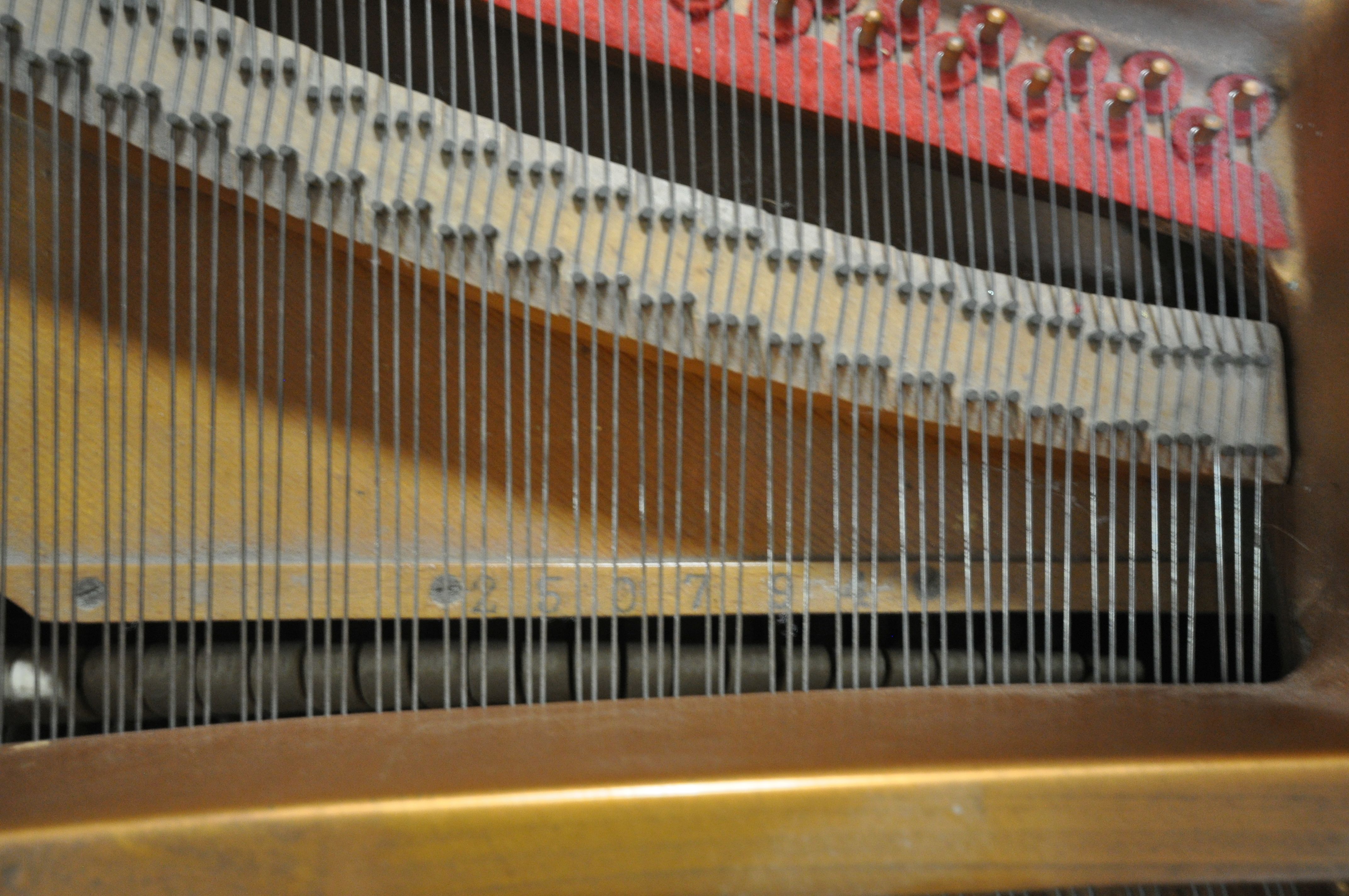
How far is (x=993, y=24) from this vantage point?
1.33 m

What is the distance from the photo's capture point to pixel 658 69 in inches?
54.2

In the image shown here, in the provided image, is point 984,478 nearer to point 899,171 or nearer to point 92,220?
point 899,171

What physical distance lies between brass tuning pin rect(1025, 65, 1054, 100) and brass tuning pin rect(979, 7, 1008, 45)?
0.23ft

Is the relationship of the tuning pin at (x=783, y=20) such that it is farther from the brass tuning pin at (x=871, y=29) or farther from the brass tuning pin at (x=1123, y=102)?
the brass tuning pin at (x=1123, y=102)

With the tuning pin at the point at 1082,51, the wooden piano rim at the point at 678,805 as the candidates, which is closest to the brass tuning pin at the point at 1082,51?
→ the tuning pin at the point at 1082,51

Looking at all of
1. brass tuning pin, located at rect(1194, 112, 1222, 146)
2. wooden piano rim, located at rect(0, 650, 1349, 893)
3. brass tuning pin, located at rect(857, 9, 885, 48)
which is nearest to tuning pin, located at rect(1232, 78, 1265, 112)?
brass tuning pin, located at rect(1194, 112, 1222, 146)

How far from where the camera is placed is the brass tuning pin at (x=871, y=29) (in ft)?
4.30

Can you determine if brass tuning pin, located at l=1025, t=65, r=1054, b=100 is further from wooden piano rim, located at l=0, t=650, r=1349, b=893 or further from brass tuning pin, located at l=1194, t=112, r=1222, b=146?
wooden piano rim, located at l=0, t=650, r=1349, b=893

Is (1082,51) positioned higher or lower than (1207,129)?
higher

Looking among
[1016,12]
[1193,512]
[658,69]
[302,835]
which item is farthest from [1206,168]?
[302,835]

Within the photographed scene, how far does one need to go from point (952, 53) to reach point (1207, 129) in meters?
0.37

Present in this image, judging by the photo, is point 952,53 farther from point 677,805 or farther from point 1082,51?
point 677,805

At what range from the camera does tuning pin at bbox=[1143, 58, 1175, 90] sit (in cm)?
134

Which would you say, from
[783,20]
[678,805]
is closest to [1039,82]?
[783,20]
